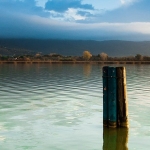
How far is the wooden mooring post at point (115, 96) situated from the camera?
13.2m

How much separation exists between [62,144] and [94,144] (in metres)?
1.11

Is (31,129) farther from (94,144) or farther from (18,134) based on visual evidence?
(94,144)

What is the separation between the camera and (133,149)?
11562mm

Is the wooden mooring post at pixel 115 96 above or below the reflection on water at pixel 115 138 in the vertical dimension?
above

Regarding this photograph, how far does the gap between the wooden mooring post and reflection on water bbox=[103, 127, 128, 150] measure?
319 millimetres

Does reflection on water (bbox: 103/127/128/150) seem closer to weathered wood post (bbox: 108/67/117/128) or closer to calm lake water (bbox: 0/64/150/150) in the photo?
calm lake water (bbox: 0/64/150/150)

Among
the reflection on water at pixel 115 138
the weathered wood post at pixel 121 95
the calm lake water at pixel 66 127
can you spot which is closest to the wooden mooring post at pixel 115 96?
the weathered wood post at pixel 121 95

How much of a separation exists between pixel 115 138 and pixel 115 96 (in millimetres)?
1583

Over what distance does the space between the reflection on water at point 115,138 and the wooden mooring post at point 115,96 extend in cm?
32

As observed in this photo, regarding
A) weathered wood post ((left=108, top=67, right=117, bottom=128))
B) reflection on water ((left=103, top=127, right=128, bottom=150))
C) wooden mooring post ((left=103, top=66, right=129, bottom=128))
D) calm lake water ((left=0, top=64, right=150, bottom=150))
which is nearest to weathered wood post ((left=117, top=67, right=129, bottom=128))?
wooden mooring post ((left=103, top=66, right=129, bottom=128))

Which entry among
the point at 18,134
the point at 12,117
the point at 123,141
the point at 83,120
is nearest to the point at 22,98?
the point at 12,117

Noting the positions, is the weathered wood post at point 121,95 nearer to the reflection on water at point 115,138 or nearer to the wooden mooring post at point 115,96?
the wooden mooring post at point 115,96

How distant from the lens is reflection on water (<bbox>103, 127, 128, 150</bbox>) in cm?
1197

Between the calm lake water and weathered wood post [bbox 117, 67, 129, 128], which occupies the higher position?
weathered wood post [bbox 117, 67, 129, 128]
